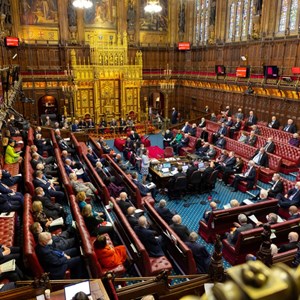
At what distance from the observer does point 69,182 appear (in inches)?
333

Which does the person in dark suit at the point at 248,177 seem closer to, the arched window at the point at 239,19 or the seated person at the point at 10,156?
the seated person at the point at 10,156

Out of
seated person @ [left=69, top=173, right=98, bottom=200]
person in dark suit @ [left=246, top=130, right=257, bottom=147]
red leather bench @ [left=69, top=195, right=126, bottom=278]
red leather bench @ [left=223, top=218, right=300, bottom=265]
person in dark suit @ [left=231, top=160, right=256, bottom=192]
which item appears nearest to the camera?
red leather bench @ [left=69, top=195, right=126, bottom=278]

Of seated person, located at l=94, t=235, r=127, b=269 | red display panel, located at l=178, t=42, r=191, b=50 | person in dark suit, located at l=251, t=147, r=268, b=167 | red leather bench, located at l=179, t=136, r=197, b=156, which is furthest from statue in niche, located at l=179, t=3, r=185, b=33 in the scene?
seated person, located at l=94, t=235, r=127, b=269

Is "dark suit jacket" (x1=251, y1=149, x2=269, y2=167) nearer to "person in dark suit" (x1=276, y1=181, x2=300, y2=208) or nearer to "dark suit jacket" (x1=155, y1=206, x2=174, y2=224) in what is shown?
"person in dark suit" (x1=276, y1=181, x2=300, y2=208)

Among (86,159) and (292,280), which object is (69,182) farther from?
(292,280)

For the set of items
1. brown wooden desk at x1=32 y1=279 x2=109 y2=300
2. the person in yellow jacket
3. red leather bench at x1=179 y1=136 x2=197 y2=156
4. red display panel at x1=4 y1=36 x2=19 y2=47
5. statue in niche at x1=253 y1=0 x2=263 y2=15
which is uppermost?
statue in niche at x1=253 y1=0 x2=263 y2=15

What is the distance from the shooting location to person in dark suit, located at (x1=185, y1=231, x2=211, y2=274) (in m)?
5.94

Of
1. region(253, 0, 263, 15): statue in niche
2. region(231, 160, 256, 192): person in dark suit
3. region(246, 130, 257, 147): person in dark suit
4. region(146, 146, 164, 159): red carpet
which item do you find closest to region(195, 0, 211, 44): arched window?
region(253, 0, 263, 15): statue in niche

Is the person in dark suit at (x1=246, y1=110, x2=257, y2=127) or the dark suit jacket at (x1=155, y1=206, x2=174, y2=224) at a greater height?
the person in dark suit at (x1=246, y1=110, x2=257, y2=127)

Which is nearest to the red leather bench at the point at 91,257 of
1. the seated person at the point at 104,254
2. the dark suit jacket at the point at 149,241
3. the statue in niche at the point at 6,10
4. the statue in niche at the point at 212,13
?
the seated person at the point at 104,254

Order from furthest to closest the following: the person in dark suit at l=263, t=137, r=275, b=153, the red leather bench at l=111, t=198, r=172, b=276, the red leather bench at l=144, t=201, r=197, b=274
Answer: the person in dark suit at l=263, t=137, r=275, b=153 → the red leather bench at l=144, t=201, r=197, b=274 → the red leather bench at l=111, t=198, r=172, b=276

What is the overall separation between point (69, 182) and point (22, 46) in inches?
673

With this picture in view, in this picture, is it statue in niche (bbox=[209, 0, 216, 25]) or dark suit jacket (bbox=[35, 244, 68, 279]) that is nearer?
dark suit jacket (bbox=[35, 244, 68, 279])

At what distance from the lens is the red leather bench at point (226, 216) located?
7.30 m
